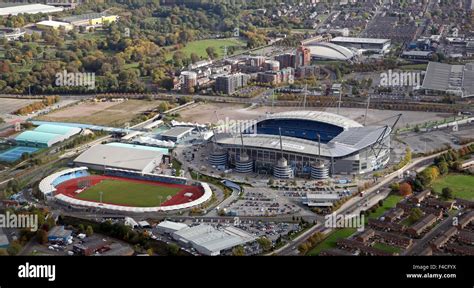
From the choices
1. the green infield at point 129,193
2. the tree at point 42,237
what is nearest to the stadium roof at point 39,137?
the green infield at point 129,193

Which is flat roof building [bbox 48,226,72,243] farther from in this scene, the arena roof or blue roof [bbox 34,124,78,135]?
the arena roof

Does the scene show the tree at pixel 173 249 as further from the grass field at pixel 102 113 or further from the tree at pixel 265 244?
the grass field at pixel 102 113

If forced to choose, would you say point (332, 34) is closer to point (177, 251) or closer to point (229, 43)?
point (229, 43)

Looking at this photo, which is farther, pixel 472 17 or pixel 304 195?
pixel 472 17

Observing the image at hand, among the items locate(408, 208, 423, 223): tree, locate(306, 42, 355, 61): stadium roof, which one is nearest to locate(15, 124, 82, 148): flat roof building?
locate(408, 208, 423, 223): tree

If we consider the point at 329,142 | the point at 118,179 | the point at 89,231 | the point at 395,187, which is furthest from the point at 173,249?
the point at 329,142

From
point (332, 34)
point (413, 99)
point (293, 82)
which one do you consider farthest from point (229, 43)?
point (413, 99)
